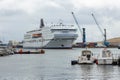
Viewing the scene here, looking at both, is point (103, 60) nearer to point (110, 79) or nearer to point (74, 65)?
point (74, 65)

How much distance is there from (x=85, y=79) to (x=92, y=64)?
24826 millimetres

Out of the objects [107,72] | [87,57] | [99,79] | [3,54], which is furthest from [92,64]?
[3,54]

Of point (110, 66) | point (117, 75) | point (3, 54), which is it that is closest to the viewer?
point (117, 75)

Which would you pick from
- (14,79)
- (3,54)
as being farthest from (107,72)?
(3,54)

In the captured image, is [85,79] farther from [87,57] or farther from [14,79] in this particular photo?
[87,57]

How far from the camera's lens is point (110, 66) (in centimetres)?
7769

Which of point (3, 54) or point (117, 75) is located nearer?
point (117, 75)

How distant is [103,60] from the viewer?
80375mm

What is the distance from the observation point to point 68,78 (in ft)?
197

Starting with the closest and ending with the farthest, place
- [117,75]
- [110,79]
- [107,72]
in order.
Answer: [110,79], [117,75], [107,72]

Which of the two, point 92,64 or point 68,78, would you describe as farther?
point 92,64

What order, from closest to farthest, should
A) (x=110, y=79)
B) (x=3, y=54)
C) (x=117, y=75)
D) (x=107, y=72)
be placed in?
(x=110, y=79)
(x=117, y=75)
(x=107, y=72)
(x=3, y=54)

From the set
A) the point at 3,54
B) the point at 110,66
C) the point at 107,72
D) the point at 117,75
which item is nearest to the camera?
the point at 117,75

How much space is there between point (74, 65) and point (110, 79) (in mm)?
27723
